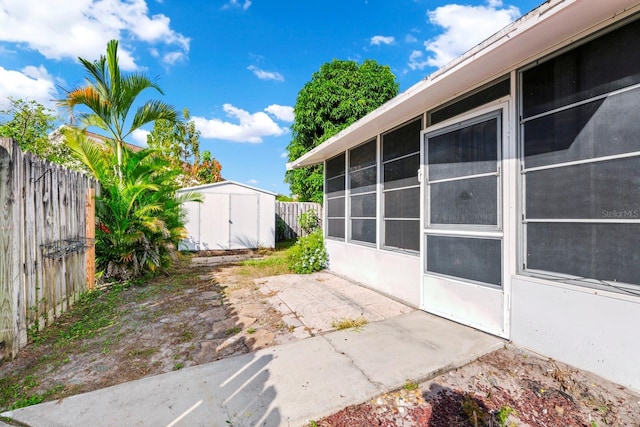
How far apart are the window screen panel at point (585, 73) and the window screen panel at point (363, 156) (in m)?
2.55

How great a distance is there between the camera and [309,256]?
247 inches

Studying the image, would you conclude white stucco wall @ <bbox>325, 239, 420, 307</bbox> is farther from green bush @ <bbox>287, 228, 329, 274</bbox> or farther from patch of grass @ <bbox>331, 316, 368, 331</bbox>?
patch of grass @ <bbox>331, 316, 368, 331</bbox>

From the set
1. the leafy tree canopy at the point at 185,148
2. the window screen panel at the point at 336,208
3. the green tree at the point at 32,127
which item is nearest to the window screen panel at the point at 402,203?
the window screen panel at the point at 336,208

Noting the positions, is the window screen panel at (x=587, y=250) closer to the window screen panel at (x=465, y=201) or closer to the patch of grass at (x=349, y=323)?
the window screen panel at (x=465, y=201)

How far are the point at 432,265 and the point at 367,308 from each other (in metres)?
1.07

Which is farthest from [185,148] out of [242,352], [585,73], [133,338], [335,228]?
[585,73]

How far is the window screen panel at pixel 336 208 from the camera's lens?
5.93 meters

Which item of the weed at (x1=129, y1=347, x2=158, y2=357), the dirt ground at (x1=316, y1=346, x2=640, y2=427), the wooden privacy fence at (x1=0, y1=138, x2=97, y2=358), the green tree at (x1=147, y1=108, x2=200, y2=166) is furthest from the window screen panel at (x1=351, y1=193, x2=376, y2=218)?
the green tree at (x1=147, y1=108, x2=200, y2=166)

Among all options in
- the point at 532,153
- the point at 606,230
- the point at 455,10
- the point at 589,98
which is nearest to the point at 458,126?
the point at 532,153

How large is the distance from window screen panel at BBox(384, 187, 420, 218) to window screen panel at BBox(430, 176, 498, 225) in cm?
37

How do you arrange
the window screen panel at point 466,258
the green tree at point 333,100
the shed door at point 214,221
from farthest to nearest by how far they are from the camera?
the green tree at point 333,100 < the shed door at point 214,221 < the window screen panel at point 466,258

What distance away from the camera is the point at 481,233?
2820mm

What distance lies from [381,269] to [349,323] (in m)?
1.59

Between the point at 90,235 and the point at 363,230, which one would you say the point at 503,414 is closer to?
the point at 363,230
